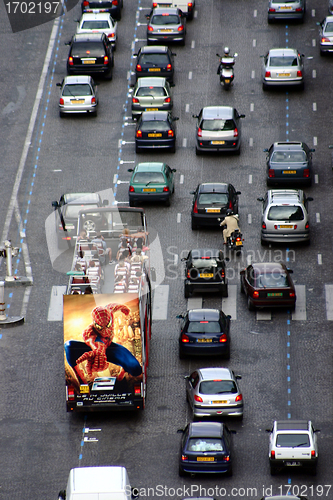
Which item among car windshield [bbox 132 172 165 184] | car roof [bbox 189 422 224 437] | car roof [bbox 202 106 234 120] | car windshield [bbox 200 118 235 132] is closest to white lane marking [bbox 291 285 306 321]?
car windshield [bbox 132 172 165 184]

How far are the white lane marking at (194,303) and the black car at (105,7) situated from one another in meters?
27.2

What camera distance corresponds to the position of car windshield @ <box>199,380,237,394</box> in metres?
31.7

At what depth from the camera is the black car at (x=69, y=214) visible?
1672 inches

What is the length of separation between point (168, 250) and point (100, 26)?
20739 mm

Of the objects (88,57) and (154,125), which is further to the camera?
(88,57)

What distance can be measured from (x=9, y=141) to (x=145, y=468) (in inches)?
988

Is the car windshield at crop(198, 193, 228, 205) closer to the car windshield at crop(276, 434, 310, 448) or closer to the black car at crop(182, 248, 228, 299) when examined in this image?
the black car at crop(182, 248, 228, 299)

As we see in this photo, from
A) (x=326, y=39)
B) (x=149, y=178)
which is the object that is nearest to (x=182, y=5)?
(x=326, y=39)

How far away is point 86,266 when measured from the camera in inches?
1346

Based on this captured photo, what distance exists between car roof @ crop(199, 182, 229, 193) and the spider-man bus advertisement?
13.1 meters

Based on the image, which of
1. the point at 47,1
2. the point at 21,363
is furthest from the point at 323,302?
the point at 47,1

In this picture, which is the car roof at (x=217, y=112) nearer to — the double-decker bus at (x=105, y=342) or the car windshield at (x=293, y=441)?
the double-decker bus at (x=105, y=342)

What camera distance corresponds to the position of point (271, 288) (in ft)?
123

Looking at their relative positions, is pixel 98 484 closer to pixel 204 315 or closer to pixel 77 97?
→ pixel 204 315
